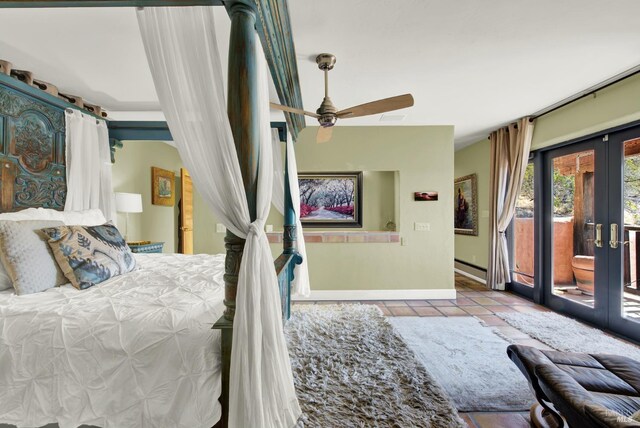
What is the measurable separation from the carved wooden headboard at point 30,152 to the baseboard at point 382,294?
3088mm

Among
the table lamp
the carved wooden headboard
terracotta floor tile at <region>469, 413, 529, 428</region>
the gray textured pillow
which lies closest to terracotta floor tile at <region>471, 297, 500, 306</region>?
terracotta floor tile at <region>469, 413, 529, 428</region>

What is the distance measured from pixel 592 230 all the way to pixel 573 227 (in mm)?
265

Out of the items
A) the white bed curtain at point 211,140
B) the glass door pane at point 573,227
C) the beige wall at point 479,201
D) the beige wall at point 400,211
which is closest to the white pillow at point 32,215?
Answer: the white bed curtain at point 211,140

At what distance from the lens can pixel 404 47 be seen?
225cm

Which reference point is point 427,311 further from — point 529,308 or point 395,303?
point 529,308

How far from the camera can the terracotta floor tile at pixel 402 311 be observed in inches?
137

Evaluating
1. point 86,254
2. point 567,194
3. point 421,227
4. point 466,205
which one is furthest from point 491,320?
point 86,254

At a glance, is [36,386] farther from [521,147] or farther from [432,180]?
[521,147]

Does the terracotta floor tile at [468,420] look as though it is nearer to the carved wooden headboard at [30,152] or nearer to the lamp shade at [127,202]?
the carved wooden headboard at [30,152]

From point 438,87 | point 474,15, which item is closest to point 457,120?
point 438,87

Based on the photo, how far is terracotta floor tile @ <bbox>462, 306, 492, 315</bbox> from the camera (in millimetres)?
3547

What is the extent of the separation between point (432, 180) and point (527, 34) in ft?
7.30

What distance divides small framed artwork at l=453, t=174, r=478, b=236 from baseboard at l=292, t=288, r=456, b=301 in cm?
178

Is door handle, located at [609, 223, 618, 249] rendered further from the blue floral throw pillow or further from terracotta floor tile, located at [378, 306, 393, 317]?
the blue floral throw pillow
